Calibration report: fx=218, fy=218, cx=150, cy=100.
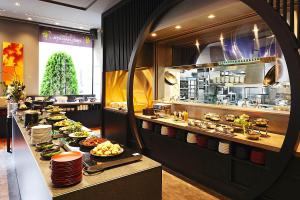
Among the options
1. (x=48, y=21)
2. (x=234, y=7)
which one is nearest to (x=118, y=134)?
(x=234, y=7)

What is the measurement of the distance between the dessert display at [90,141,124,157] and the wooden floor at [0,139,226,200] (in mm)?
1447

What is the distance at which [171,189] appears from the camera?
120 inches

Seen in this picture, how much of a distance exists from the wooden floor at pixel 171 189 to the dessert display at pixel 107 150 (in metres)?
1.45

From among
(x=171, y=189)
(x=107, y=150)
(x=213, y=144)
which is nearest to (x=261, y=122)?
(x=213, y=144)

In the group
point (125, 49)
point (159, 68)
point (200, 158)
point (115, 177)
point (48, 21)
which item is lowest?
point (200, 158)

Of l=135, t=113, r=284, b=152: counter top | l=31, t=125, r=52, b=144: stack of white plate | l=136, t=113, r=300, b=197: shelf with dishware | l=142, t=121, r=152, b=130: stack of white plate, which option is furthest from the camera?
l=142, t=121, r=152, b=130: stack of white plate

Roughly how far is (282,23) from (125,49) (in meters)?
3.34

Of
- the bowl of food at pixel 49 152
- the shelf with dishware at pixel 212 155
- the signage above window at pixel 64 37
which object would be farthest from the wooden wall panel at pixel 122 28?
the bowl of food at pixel 49 152

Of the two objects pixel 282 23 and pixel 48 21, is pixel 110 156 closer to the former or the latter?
pixel 282 23

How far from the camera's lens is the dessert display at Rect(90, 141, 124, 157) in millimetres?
1640

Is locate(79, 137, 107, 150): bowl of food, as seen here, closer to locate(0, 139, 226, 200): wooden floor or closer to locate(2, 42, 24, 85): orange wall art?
locate(0, 139, 226, 200): wooden floor

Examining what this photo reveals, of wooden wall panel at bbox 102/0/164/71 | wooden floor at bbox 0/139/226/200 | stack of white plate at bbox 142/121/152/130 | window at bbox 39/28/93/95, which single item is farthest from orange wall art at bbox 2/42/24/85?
stack of white plate at bbox 142/121/152/130

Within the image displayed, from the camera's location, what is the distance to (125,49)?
487 centimetres

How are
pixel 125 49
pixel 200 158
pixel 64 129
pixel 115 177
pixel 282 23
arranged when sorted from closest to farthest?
pixel 115 177 < pixel 282 23 < pixel 64 129 < pixel 200 158 < pixel 125 49
